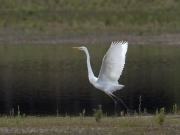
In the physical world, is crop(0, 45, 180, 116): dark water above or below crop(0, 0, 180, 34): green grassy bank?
below

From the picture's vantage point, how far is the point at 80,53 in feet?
110

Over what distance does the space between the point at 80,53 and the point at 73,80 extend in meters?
10.3

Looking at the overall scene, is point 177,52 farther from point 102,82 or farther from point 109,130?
point 109,130

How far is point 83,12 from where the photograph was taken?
133ft

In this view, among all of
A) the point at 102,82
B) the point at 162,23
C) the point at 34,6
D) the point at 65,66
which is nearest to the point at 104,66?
the point at 102,82

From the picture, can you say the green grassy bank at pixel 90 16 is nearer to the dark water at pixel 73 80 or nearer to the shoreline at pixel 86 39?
the shoreline at pixel 86 39

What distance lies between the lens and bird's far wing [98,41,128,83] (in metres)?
13.4

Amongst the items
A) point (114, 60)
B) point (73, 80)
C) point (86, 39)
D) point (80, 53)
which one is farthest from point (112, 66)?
point (86, 39)

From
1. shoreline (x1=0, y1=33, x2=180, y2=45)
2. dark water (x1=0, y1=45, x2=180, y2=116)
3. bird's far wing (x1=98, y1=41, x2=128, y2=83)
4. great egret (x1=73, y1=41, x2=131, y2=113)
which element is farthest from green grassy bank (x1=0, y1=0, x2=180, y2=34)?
bird's far wing (x1=98, y1=41, x2=128, y2=83)

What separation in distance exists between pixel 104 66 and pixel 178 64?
14.4 meters

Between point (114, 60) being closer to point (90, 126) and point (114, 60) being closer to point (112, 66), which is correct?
point (112, 66)

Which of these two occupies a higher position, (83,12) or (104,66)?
(83,12)

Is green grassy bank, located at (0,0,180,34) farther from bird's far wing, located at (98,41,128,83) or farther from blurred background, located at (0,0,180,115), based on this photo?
bird's far wing, located at (98,41,128,83)

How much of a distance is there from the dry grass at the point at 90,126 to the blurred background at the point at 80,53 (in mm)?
3847
